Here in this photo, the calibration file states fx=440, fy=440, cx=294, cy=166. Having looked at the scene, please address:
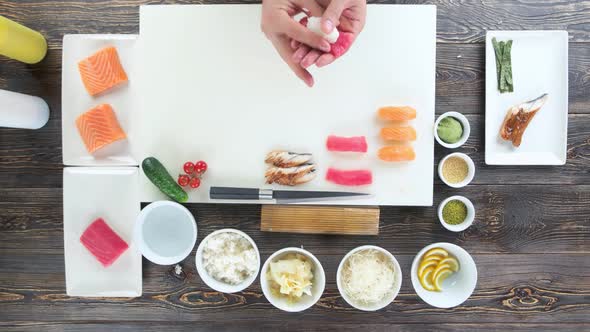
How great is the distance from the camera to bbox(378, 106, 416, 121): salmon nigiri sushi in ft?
5.52

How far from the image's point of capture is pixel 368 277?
1638mm

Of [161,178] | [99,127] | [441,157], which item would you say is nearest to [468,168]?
[441,157]

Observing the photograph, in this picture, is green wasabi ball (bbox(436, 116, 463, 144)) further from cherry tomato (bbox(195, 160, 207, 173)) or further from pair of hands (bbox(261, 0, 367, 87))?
cherry tomato (bbox(195, 160, 207, 173))

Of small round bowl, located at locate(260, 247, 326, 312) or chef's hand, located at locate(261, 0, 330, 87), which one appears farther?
small round bowl, located at locate(260, 247, 326, 312)

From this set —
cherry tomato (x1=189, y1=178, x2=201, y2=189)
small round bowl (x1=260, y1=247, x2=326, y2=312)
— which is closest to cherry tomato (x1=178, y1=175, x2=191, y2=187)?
cherry tomato (x1=189, y1=178, x2=201, y2=189)

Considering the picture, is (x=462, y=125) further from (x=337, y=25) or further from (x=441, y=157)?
(x=337, y=25)

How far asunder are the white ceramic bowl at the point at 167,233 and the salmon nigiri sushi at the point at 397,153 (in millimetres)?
776

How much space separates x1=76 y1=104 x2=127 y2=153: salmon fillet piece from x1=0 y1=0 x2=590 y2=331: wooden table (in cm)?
21

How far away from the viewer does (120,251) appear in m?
1.75

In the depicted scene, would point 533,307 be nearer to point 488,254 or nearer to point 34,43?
point 488,254

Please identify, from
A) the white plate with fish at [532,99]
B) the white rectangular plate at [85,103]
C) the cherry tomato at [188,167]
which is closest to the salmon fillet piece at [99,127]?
the white rectangular plate at [85,103]

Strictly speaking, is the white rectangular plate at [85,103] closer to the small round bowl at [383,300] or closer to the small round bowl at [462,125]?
the small round bowl at [383,300]

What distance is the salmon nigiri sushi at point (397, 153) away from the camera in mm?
1688

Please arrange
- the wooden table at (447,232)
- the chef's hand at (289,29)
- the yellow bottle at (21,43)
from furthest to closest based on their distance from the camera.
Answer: the wooden table at (447,232), the yellow bottle at (21,43), the chef's hand at (289,29)
